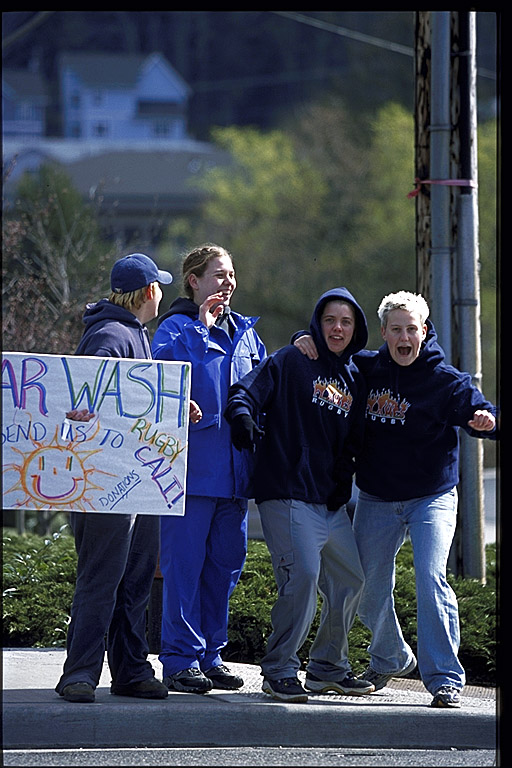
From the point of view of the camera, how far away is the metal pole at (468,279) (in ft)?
27.6

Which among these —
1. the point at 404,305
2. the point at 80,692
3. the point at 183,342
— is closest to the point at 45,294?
the point at 183,342

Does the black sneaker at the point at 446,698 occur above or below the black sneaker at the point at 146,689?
below

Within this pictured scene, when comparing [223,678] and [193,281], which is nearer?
[223,678]

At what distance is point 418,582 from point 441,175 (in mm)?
3607

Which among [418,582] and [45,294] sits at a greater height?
[45,294]

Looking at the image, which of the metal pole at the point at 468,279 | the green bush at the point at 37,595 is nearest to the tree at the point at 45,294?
the green bush at the point at 37,595

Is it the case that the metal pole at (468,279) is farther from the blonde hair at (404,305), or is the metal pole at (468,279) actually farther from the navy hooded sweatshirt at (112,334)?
the navy hooded sweatshirt at (112,334)

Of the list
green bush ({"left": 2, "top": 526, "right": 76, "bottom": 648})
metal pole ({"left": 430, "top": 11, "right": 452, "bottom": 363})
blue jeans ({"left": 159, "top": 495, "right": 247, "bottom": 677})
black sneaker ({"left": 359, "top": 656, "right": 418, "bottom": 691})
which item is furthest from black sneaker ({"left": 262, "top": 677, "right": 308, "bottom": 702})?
metal pole ({"left": 430, "top": 11, "right": 452, "bottom": 363})

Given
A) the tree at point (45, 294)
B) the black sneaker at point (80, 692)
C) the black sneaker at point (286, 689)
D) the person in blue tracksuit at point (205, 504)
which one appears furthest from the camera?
the tree at point (45, 294)

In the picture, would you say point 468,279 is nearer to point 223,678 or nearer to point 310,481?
point 310,481

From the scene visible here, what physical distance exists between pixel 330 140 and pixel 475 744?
142 ft

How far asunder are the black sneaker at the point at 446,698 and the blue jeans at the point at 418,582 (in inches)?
1.4

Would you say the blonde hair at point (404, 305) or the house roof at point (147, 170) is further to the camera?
the house roof at point (147, 170)

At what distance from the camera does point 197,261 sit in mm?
6016
